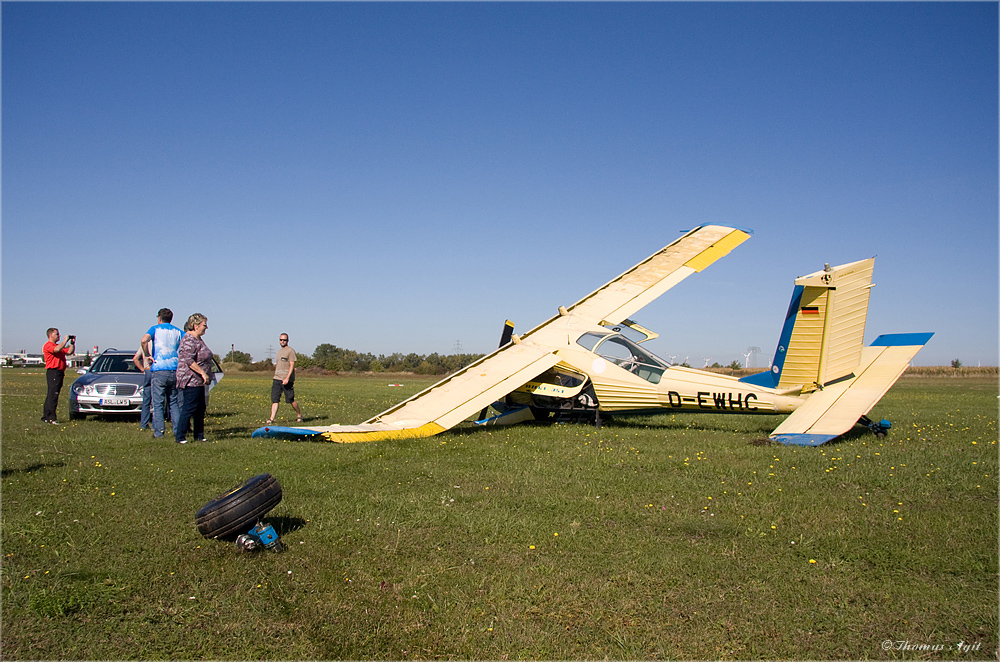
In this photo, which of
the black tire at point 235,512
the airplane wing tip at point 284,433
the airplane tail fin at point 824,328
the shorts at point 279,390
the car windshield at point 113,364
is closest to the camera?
the black tire at point 235,512

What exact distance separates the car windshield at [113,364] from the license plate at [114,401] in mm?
1905

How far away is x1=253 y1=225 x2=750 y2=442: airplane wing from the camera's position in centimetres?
1085

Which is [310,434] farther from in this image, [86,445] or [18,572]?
[18,572]

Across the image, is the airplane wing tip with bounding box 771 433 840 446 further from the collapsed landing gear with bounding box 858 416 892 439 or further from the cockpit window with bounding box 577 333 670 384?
the cockpit window with bounding box 577 333 670 384

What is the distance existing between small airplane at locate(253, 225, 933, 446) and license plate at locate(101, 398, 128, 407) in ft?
17.9

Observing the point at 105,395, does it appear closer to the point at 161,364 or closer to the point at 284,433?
the point at 161,364

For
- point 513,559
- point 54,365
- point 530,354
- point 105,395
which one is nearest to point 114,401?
point 105,395

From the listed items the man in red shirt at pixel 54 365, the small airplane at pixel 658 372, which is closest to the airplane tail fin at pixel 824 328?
the small airplane at pixel 658 372

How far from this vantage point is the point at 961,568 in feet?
15.9

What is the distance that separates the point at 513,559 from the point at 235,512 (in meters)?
2.28

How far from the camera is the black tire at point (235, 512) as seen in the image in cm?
515

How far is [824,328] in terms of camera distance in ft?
34.0

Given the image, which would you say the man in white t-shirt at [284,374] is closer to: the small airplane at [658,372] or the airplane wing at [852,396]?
the small airplane at [658,372]

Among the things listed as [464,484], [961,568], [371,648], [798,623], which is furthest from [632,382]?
[371,648]
